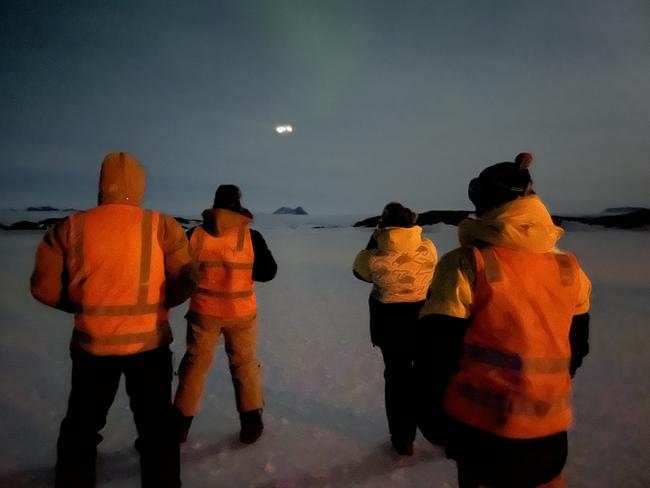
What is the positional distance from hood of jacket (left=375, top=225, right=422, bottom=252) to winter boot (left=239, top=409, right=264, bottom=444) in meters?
1.58

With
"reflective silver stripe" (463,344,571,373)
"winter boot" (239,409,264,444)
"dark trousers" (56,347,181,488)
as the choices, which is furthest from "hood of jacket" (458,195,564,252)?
"winter boot" (239,409,264,444)

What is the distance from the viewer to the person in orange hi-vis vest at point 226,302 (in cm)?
278

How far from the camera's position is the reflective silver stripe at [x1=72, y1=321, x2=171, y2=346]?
1955 mm

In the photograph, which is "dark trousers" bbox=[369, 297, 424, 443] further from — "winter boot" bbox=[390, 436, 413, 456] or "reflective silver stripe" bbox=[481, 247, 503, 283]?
"reflective silver stripe" bbox=[481, 247, 503, 283]

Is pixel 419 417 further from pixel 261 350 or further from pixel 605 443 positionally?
pixel 261 350

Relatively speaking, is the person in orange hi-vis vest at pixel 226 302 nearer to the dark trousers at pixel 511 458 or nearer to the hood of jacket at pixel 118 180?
the hood of jacket at pixel 118 180

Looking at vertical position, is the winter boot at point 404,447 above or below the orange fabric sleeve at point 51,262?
below

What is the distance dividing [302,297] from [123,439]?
5.19 metres

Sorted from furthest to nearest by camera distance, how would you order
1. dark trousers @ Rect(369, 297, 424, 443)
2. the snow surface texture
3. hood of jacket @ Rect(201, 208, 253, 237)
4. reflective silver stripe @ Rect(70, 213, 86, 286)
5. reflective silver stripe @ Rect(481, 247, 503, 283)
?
dark trousers @ Rect(369, 297, 424, 443) < hood of jacket @ Rect(201, 208, 253, 237) < the snow surface texture < reflective silver stripe @ Rect(70, 213, 86, 286) < reflective silver stripe @ Rect(481, 247, 503, 283)

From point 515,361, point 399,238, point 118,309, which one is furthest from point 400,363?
point 118,309

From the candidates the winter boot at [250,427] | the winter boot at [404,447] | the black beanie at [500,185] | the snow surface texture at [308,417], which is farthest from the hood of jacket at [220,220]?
the winter boot at [404,447]

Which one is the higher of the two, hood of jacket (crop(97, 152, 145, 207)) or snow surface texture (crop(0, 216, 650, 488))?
hood of jacket (crop(97, 152, 145, 207))

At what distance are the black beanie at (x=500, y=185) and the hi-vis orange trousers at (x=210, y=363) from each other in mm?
1998

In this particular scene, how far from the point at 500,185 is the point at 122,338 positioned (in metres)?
1.86
